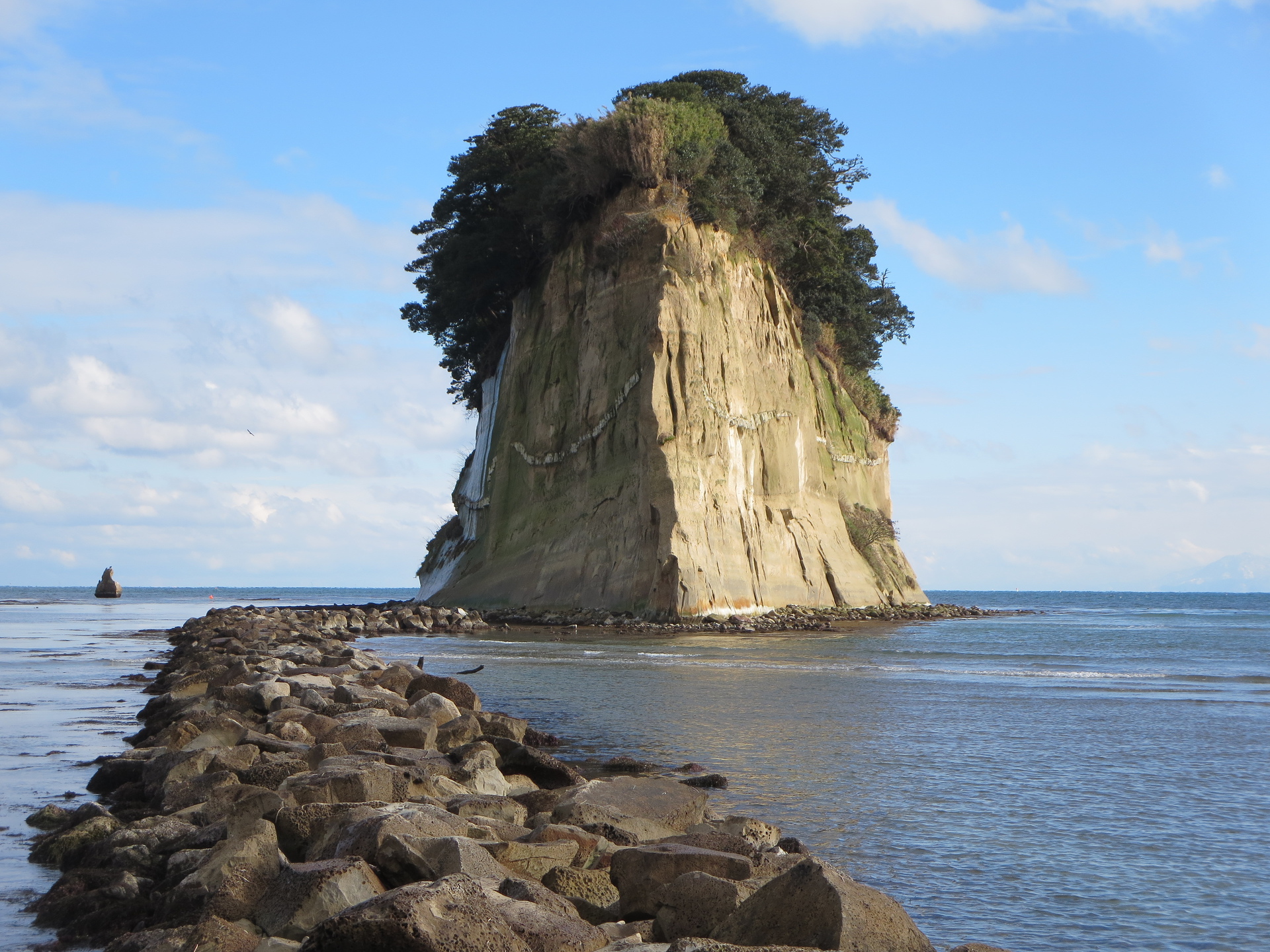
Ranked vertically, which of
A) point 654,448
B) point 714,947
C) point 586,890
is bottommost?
point 586,890

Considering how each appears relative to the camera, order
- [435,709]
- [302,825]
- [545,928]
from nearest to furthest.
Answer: [545,928] < [302,825] < [435,709]

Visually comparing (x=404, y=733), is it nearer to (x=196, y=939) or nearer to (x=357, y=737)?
(x=357, y=737)

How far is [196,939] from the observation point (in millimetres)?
5008

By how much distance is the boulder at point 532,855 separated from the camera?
6.12 metres

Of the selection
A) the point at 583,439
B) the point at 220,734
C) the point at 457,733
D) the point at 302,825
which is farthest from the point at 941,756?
the point at 583,439

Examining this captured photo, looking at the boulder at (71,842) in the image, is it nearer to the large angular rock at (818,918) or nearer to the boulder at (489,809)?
the boulder at (489,809)

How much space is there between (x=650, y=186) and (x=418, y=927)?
35.8m

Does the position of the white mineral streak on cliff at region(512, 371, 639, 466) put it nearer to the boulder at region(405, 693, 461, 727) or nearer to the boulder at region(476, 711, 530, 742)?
the boulder at region(405, 693, 461, 727)

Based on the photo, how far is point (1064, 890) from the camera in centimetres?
701

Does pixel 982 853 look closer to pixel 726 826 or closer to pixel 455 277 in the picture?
pixel 726 826

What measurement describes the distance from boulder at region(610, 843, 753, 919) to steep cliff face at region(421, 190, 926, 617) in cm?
2771

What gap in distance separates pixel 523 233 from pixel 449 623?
54.3ft

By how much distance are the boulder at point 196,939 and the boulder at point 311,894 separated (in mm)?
147

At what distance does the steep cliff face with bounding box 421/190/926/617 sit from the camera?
35.6m
